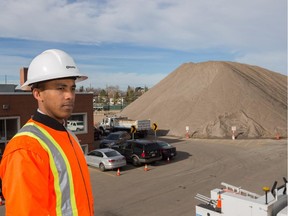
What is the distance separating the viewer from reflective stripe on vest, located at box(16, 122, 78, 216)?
86.4 inches

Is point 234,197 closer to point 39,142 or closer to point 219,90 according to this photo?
point 39,142

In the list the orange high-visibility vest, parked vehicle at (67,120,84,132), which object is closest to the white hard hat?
the orange high-visibility vest

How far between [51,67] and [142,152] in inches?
734

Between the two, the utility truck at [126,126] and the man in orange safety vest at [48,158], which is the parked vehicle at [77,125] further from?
the man in orange safety vest at [48,158]

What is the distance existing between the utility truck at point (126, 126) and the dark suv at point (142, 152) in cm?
1263

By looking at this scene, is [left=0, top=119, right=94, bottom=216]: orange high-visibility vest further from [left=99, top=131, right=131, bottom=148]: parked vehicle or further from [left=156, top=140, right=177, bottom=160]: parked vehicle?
[left=99, top=131, right=131, bottom=148]: parked vehicle

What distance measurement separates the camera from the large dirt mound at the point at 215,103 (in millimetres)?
39844

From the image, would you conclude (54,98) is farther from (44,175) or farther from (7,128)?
(7,128)

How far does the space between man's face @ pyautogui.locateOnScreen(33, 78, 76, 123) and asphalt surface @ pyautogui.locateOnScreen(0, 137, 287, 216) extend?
1018 centimetres

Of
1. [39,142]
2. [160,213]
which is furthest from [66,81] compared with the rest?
[160,213]

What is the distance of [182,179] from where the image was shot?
17.5 m

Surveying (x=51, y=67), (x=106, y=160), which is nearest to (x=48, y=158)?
(x=51, y=67)

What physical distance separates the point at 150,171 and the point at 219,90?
3111 centimetres

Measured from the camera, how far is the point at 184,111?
1768 inches
